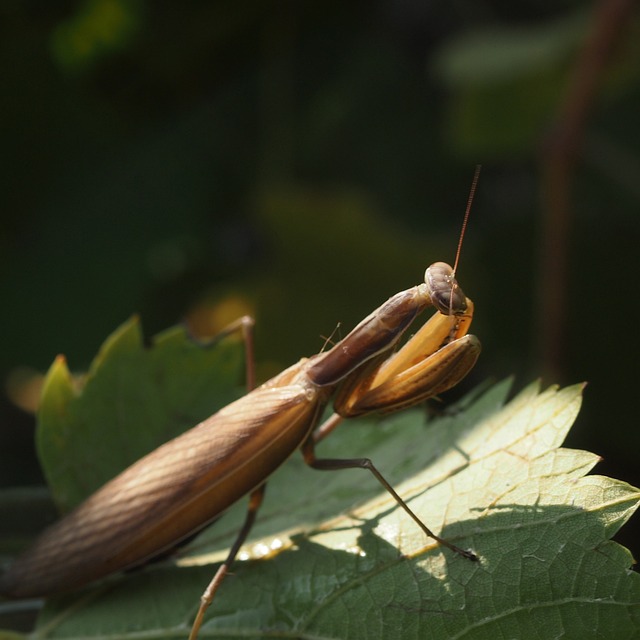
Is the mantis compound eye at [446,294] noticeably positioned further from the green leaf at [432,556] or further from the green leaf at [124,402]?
the green leaf at [124,402]

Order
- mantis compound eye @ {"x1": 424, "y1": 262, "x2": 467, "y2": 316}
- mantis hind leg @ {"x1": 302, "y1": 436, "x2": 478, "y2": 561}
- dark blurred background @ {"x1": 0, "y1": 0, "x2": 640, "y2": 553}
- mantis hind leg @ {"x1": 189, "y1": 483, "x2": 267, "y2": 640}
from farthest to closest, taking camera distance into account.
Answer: dark blurred background @ {"x1": 0, "y1": 0, "x2": 640, "y2": 553}, mantis compound eye @ {"x1": 424, "y1": 262, "x2": 467, "y2": 316}, mantis hind leg @ {"x1": 189, "y1": 483, "x2": 267, "y2": 640}, mantis hind leg @ {"x1": 302, "y1": 436, "x2": 478, "y2": 561}

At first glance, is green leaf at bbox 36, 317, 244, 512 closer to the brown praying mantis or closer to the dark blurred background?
the brown praying mantis

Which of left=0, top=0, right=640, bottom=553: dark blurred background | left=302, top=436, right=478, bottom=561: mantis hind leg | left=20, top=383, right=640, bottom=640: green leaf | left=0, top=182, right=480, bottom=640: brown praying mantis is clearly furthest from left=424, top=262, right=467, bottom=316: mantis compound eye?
left=0, top=0, right=640, bottom=553: dark blurred background

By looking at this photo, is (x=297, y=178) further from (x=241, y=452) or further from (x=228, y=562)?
(x=228, y=562)

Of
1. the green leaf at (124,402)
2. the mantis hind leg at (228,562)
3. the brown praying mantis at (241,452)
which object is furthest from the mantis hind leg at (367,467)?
the green leaf at (124,402)

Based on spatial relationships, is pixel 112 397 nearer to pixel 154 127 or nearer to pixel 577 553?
pixel 577 553
